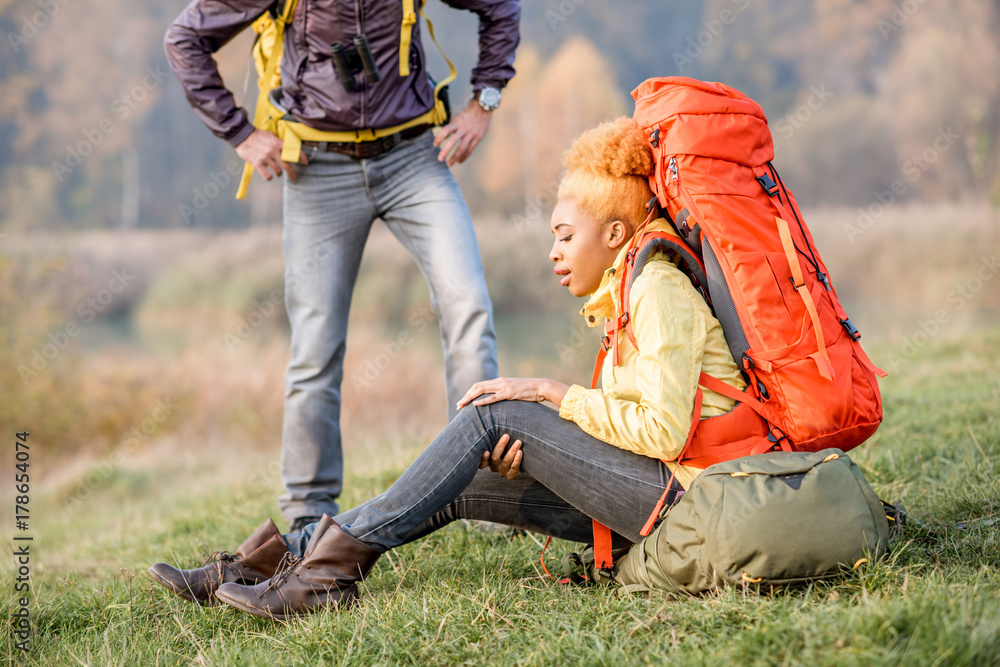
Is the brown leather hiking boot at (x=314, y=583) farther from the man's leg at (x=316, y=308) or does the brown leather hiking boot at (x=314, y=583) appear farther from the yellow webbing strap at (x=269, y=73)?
the yellow webbing strap at (x=269, y=73)

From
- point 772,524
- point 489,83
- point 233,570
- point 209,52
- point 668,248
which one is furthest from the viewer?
point 489,83

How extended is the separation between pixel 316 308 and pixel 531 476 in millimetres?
1344

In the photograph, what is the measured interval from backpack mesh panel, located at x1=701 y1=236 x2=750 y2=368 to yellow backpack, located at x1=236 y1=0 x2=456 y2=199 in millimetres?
1633

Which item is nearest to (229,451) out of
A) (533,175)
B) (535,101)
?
(533,175)

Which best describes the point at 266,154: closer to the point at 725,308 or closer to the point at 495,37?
the point at 495,37

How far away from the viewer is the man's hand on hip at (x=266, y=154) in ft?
10.4

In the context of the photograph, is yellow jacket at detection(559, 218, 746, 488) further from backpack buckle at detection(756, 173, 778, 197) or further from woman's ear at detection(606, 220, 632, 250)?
backpack buckle at detection(756, 173, 778, 197)

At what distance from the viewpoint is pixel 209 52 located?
3188 mm

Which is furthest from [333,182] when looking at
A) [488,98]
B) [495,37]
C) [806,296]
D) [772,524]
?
[772,524]

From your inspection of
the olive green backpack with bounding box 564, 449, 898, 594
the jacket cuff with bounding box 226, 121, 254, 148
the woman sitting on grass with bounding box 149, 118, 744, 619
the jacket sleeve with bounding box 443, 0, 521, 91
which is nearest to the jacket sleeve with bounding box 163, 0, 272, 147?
the jacket cuff with bounding box 226, 121, 254, 148

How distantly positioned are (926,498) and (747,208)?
143cm

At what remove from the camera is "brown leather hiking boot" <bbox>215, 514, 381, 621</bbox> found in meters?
2.17

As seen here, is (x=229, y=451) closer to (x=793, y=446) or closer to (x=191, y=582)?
(x=191, y=582)

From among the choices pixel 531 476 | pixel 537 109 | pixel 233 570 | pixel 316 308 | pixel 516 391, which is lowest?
pixel 233 570
